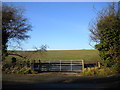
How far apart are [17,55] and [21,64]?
2.82 meters

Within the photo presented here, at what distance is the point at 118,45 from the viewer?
16078mm

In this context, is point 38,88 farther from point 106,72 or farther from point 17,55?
point 17,55

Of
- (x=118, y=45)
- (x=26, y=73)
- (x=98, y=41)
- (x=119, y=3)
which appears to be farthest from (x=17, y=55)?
(x=119, y=3)

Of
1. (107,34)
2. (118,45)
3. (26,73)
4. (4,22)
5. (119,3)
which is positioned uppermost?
(119,3)

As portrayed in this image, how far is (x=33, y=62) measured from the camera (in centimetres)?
1728

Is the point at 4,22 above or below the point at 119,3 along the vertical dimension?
below

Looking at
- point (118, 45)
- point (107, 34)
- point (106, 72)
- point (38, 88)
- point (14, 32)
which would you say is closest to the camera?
point (38, 88)

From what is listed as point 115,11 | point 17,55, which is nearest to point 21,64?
point 17,55

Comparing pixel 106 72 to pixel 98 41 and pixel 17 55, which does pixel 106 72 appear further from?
pixel 17 55

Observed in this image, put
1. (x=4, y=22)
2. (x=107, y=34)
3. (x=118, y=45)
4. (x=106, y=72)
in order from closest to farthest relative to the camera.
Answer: (x=106, y=72), (x=118, y=45), (x=107, y=34), (x=4, y=22)

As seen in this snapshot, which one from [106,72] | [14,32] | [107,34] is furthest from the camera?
[14,32]

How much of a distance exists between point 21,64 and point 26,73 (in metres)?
1.49

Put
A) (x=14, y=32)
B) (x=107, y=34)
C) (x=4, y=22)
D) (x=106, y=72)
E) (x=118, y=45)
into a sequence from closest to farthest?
1. (x=106, y=72)
2. (x=118, y=45)
3. (x=107, y=34)
4. (x=4, y=22)
5. (x=14, y=32)

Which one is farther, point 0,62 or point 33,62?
point 33,62
